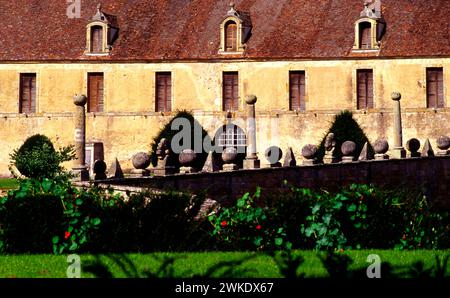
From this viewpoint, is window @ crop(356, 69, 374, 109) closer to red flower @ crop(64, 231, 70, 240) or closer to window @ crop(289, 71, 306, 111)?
window @ crop(289, 71, 306, 111)

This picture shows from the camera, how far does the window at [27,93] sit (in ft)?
129

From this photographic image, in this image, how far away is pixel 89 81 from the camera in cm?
3934

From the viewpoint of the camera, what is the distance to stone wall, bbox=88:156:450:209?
2039 centimetres

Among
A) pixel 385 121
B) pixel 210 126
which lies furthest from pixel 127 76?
pixel 385 121

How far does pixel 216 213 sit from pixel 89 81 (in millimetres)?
28845

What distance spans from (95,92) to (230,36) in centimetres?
684

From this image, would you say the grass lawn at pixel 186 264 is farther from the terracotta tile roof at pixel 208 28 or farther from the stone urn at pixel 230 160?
the terracotta tile roof at pixel 208 28

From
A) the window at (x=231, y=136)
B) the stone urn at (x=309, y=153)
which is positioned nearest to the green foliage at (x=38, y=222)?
the stone urn at (x=309, y=153)

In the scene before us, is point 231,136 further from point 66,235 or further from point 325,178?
point 66,235

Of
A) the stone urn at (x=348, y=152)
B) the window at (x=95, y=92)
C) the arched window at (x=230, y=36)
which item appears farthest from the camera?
the window at (x=95, y=92)

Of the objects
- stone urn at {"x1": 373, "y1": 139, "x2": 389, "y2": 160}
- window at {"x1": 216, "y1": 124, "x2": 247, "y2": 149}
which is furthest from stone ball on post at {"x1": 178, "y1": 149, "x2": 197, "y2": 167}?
window at {"x1": 216, "y1": 124, "x2": 247, "y2": 149}

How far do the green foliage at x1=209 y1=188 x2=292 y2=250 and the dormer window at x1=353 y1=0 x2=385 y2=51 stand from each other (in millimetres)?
27330

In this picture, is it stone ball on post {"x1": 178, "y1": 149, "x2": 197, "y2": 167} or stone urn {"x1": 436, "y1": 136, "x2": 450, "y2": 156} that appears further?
stone urn {"x1": 436, "y1": 136, "x2": 450, "y2": 156}
